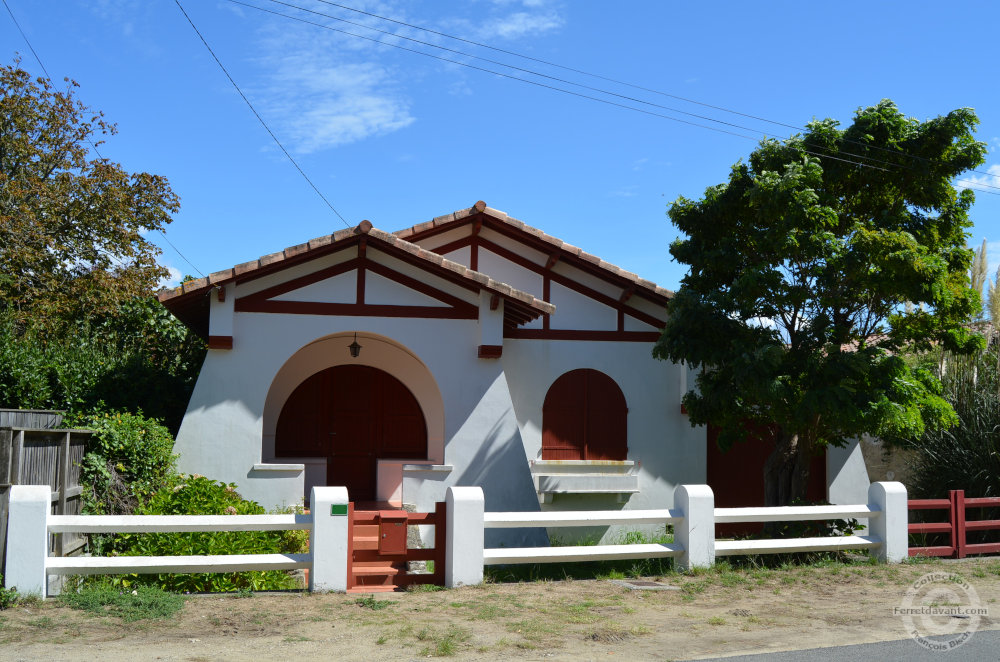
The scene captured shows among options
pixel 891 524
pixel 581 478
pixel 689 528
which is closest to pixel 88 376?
pixel 581 478

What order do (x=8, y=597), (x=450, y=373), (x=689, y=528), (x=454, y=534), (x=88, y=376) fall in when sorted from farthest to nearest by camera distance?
(x=88, y=376), (x=450, y=373), (x=689, y=528), (x=454, y=534), (x=8, y=597)

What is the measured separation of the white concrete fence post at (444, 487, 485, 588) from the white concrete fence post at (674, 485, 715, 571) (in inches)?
95.8

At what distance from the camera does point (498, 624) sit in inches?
285

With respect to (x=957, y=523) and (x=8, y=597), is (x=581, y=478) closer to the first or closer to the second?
(x=957, y=523)

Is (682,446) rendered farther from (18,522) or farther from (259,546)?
(18,522)

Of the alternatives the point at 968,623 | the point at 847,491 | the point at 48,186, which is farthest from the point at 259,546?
the point at 48,186

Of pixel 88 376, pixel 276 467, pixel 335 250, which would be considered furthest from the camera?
pixel 88 376

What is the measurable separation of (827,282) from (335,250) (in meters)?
6.56

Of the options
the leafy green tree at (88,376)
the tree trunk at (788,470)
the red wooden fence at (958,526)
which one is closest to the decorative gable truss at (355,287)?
the leafy green tree at (88,376)

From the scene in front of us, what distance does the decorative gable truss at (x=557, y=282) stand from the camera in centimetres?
1425

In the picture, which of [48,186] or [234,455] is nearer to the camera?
[234,455]

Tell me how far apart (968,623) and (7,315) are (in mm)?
14138

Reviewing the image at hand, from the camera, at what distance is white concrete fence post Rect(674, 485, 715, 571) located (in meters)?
9.60

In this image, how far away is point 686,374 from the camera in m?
14.6
